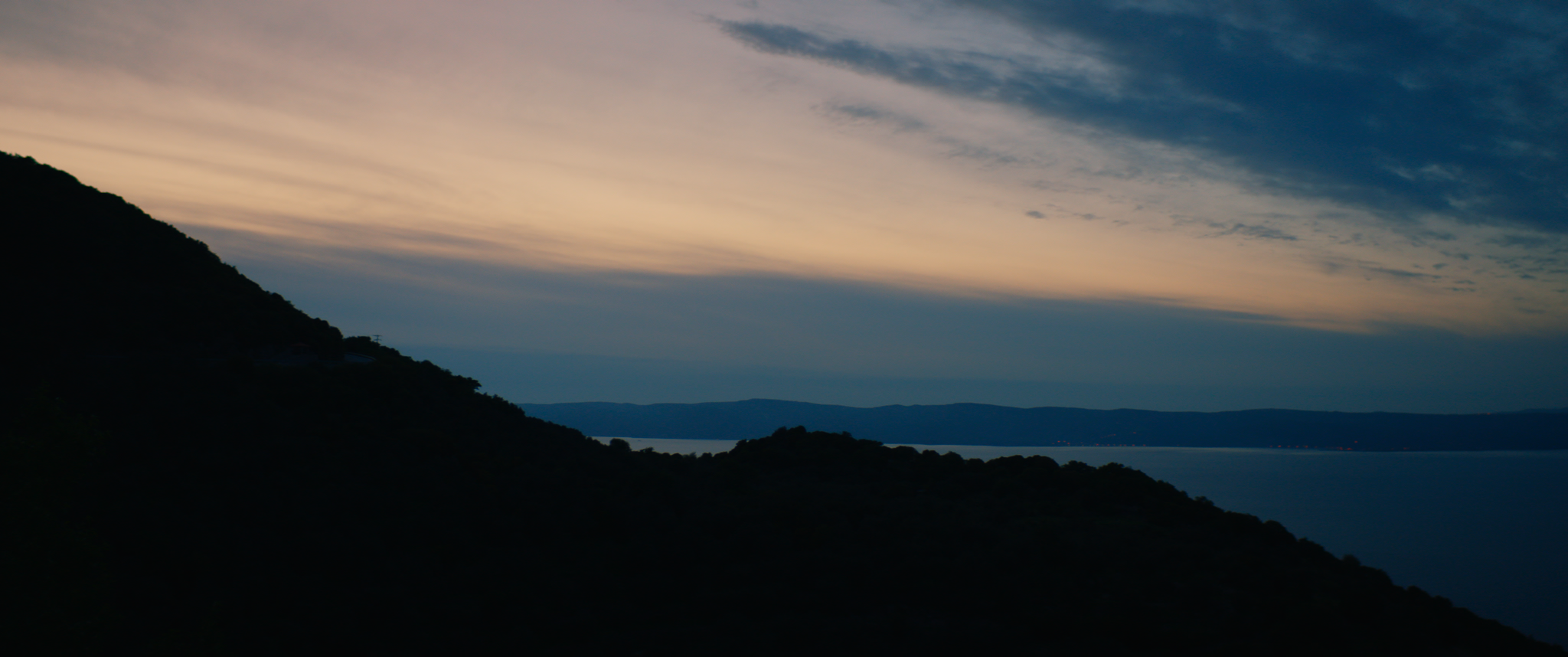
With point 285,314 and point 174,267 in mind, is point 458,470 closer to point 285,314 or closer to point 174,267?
point 285,314

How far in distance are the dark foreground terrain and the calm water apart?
3159 cm

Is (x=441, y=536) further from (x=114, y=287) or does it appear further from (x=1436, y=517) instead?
(x=1436, y=517)

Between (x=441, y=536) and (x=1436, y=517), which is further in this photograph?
(x=1436, y=517)

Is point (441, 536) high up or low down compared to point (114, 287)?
down

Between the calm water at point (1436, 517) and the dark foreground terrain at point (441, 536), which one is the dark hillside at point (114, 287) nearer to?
the dark foreground terrain at point (441, 536)

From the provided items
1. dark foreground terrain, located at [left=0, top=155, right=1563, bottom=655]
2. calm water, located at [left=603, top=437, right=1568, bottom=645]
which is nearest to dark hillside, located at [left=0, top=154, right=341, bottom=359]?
dark foreground terrain, located at [left=0, top=155, right=1563, bottom=655]

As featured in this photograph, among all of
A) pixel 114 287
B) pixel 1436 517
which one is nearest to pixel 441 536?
pixel 114 287

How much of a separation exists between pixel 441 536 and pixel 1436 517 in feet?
354

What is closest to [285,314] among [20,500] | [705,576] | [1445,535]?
[705,576]

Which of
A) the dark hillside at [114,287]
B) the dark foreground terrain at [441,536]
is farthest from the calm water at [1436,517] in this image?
the dark hillside at [114,287]

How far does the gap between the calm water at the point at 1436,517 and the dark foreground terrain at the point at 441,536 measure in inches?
1244

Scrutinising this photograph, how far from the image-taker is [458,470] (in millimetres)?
21125

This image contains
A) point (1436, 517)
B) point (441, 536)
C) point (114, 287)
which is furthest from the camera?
point (1436, 517)

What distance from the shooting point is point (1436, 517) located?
8812cm
